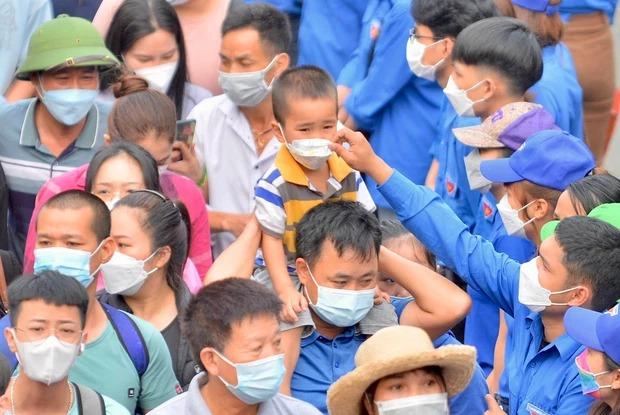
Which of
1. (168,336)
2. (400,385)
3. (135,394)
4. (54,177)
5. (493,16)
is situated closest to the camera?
(400,385)

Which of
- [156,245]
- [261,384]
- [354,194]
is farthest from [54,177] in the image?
[261,384]

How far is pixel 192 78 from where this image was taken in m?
9.74

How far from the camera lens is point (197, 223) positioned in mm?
8141

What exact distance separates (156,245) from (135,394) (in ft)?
2.73

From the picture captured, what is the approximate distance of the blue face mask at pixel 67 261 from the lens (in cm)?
705

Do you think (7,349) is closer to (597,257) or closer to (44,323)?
(44,323)

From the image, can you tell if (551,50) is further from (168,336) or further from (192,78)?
(168,336)

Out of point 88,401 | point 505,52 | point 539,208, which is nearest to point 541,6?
point 505,52

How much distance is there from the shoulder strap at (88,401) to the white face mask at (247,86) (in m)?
2.65

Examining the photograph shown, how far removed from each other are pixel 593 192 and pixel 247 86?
7.10 feet

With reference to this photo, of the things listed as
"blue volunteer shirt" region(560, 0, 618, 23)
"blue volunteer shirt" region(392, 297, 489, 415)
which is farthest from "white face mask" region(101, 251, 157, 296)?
"blue volunteer shirt" region(560, 0, 618, 23)

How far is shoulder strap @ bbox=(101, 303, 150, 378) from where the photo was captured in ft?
22.6

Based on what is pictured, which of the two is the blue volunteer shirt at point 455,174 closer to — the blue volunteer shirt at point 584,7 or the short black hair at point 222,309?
the blue volunteer shirt at point 584,7

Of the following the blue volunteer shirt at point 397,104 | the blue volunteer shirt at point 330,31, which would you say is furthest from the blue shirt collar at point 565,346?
the blue volunteer shirt at point 330,31
